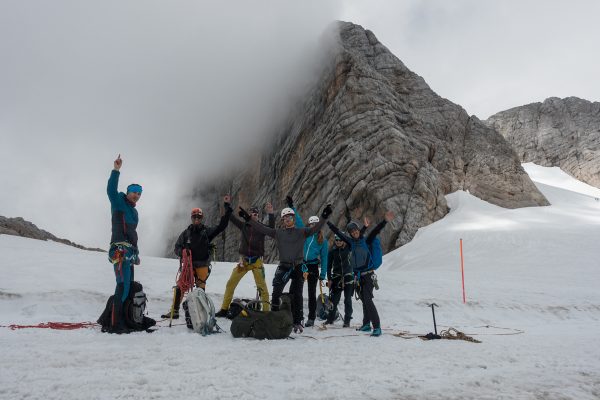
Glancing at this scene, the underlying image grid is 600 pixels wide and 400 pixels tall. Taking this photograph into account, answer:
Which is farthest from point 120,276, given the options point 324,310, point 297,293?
point 324,310

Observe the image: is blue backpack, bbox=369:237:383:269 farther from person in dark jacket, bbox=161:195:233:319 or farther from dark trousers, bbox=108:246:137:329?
dark trousers, bbox=108:246:137:329

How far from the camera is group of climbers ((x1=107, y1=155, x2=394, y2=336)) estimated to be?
7312 mm

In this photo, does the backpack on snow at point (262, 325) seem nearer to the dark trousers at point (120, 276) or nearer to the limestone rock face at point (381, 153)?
the dark trousers at point (120, 276)

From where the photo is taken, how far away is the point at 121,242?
7.29 metres

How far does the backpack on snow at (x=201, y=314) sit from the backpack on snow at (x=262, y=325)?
1.77ft

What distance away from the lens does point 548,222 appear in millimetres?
27312

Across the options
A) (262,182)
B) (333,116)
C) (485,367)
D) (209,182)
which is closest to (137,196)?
(485,367)

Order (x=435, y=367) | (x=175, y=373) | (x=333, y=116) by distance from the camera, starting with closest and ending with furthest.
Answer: (x=175, y=373)
(x=435, y=367)
(x=333, y=116)

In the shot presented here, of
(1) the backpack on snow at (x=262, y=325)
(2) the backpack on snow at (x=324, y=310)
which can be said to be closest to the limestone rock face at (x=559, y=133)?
(2) the backpack on snow at (x=324, y=310)

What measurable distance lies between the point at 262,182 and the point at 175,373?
50.2 m

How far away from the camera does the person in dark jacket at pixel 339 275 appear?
32.9ft

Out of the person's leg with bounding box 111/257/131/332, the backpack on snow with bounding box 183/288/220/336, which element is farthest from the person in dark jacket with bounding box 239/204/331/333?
the person's leg with bounding box 111/257/131/332

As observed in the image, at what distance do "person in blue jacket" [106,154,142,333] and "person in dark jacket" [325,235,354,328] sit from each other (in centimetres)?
512

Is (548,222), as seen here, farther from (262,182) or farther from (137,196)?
(262,182)
